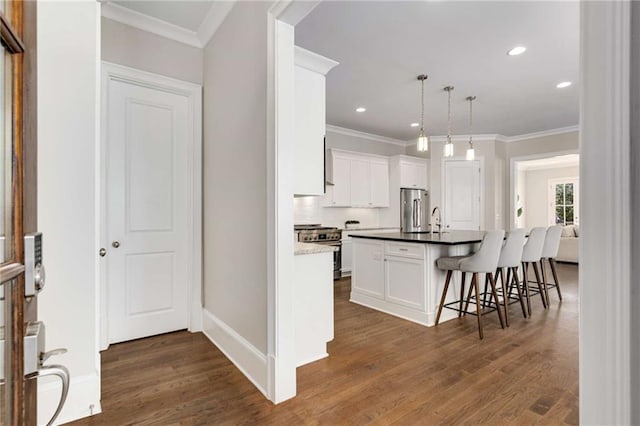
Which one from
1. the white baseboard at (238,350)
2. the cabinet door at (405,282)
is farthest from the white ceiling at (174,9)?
the cabinet door at (405,282)

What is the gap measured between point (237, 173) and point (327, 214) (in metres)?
3.80

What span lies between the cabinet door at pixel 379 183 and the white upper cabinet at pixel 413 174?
32 cm

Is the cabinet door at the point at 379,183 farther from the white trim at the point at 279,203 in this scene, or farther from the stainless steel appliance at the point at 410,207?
the white trim at the point at 279,203

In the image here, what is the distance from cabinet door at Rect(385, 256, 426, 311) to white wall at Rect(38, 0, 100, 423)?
9.11 feet

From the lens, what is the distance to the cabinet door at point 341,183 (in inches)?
230

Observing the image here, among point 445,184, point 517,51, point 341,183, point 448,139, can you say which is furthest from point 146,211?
point 445,184

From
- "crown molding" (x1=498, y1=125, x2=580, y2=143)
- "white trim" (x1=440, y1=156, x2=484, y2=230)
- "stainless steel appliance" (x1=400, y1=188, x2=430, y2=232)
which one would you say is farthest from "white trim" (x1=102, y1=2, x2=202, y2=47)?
"crown molding" (x1=498, y1=125, x2=580, y2=143)

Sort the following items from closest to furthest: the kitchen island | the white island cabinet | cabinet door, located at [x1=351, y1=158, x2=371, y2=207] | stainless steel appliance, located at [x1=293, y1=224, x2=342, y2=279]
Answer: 1. the white island cabinet
2. the kitchen island
3. stainless steel appliance, located at [x1=293, y1=224, x2=342, y2=279]
4. cabinet door, located at [x1=351, y1=158, x2=371, y2=207]

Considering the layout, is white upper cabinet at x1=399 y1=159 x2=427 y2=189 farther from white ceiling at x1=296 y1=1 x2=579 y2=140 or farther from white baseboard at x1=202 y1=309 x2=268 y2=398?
white baseboard at x1=202 y1=309 x2=268 y2=398

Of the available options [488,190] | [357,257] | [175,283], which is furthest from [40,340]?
[488,190]

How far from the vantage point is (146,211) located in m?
2.90

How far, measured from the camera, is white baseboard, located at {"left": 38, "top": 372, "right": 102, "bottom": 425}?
5.57ft

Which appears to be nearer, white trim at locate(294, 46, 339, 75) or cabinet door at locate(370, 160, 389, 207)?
white trim at locate(294, 46, 339, 75)

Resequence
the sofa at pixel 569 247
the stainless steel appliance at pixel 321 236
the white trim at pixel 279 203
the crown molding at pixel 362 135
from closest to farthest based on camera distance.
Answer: the white trim at pixel 279 203 → the stainless steel appliance at pixel 321 236 → the crown molding at pixel 362 135 → the sofa at pixel 569 247
